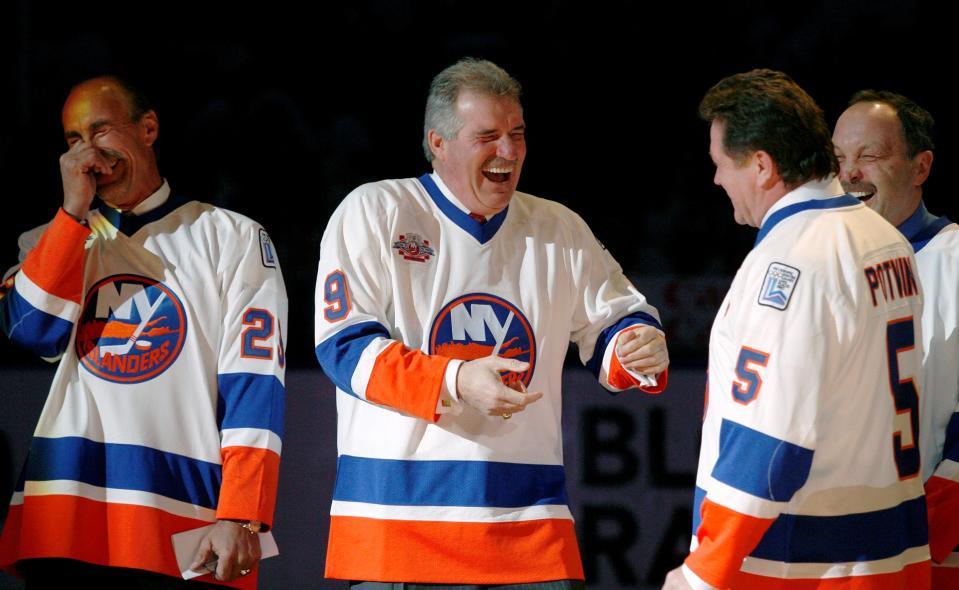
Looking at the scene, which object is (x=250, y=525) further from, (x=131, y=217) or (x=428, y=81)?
(x=428, y=81)

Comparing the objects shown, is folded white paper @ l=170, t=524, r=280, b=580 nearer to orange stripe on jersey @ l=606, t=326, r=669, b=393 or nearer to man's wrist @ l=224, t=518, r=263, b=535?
man's wrist @ l=224, t=518, r=263, b=535

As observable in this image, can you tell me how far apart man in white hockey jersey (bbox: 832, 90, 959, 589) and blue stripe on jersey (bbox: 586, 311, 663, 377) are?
2.06 feet

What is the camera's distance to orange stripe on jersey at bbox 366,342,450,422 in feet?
8.56

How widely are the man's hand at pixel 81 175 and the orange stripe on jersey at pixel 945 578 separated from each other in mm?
2156

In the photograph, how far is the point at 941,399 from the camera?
2855 mm

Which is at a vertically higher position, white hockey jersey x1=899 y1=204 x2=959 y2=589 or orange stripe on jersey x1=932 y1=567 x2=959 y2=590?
white hockey jersey x1=899 y1=204 x2=959 y2=589

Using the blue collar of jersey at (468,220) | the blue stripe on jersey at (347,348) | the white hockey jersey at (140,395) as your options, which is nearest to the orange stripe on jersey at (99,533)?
the white hockey jersey at (140,395)

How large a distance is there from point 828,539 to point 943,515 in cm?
59

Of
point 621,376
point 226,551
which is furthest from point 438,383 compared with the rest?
point 226,551

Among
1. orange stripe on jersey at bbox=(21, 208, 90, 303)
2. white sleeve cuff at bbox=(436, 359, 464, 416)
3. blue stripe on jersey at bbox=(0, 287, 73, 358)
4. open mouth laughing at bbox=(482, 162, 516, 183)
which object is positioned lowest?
white sleeve cuff at bbox=(436, 359, 464, 416)

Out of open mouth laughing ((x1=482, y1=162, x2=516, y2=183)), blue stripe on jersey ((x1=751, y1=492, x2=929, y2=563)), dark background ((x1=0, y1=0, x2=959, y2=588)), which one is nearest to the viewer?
blue stripe on jersey ((x1=751, y1=492, x2=929, y2=563))

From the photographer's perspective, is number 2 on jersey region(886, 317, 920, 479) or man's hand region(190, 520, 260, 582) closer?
number 2 on jersey region(886, 317, 920, 479)

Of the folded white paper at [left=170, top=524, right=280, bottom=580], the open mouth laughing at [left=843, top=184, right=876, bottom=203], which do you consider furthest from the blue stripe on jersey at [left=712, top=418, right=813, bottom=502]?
the folded white paper at [left=170, top=524, right=280, bottom=580]

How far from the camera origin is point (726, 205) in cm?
573
